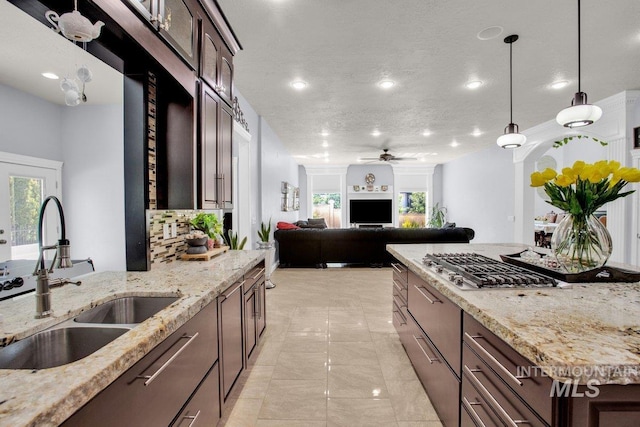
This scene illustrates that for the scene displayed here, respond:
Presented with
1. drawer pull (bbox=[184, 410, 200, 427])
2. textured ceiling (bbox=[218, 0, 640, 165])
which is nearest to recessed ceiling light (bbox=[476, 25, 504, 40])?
textured ceiling (bbox=[218, 0, 640, 165])

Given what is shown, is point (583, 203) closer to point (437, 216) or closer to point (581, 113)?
point (581, 113)

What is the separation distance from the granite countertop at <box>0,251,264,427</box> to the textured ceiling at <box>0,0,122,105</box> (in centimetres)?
169

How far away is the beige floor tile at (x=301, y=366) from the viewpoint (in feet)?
7.55

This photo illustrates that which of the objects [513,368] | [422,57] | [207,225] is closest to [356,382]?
[513,368]

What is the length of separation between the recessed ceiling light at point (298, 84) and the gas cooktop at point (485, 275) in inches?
104

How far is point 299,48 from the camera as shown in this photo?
9.23ft

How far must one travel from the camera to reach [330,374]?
2.32 m

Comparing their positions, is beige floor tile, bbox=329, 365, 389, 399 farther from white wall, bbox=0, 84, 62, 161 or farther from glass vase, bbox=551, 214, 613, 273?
white wall, bbox=0, 84, 62, 161

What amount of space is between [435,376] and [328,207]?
9153mm

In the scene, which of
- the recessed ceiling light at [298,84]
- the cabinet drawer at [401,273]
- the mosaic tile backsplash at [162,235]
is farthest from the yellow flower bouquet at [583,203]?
the recessed ceiling light at [298,84]

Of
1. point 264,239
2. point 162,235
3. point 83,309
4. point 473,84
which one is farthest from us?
point 264,239

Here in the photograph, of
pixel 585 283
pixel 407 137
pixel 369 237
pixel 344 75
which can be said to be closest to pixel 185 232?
pixel 344 75

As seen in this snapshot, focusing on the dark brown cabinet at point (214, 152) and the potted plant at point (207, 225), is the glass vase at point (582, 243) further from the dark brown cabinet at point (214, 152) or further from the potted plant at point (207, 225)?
the potted plant at point (207, 225)

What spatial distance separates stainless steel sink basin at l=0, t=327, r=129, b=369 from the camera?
1.01 metres
